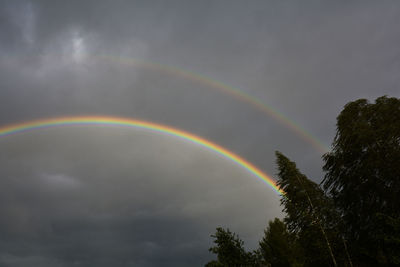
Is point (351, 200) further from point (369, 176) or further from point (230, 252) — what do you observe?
point (230, 252)

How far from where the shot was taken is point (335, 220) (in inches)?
989

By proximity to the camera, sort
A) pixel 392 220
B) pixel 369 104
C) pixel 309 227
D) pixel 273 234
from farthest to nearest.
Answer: pixel 273 234 < pixel 309 227 < pixel 369 104 < pixel 392 220

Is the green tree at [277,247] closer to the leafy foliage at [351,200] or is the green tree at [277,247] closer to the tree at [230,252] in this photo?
the leafy foliage at [351,200]

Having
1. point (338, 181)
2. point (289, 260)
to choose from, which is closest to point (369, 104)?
point (338, 181)

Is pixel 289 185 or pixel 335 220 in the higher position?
pixel 289 185

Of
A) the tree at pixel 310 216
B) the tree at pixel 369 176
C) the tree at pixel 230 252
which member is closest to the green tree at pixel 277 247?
the tree at pixel 310 216

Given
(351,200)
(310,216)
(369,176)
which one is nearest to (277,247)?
(310,216)

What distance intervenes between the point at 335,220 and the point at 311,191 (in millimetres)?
3016

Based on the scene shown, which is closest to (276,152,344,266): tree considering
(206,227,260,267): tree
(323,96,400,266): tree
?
(323,96,400,266): tree

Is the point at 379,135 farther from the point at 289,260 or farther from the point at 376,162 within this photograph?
the point at 289,260

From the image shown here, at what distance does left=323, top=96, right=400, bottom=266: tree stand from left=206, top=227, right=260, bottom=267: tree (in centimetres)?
873

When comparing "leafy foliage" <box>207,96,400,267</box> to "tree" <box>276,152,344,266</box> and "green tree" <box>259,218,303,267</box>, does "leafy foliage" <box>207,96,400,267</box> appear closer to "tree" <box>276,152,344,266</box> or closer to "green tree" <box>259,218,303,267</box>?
"tree" <box>276,152,344,266</box>

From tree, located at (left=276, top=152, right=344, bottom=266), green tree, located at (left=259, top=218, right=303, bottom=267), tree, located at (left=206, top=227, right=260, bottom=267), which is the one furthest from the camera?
green tree, located at (left=259, top=218, right=303, bottom=267)

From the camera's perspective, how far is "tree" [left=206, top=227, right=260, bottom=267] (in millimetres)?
18734
